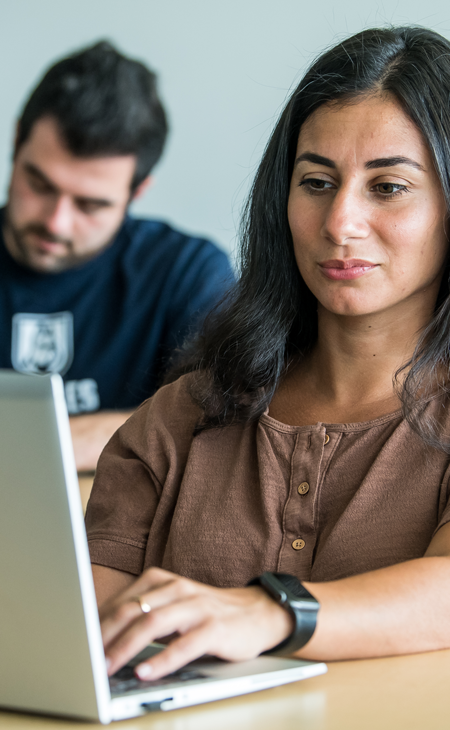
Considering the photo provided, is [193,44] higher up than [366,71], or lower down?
higher up

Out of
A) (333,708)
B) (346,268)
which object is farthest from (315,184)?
(333,708)

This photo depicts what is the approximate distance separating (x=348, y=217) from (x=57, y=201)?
1.74 m

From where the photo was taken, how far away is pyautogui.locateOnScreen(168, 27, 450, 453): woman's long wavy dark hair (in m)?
1.16

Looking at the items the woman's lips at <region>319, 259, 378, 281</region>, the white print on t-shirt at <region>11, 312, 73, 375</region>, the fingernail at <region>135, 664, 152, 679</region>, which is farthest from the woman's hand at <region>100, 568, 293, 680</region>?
the white print on t-shirt at <region>11, 312, 73, 375</region>

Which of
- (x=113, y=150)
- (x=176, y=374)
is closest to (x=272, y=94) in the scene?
(x=113, y=150)

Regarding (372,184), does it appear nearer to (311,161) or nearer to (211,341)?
(311,161)

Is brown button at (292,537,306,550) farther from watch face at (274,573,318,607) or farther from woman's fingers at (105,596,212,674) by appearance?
woman's fingers at (105,596,212,674)

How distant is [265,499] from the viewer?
112 centimetres

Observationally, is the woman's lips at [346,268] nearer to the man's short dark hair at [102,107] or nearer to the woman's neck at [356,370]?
the woman's neck at [356,370]

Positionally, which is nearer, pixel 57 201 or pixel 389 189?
pixel 389 189

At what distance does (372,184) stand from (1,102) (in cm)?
266

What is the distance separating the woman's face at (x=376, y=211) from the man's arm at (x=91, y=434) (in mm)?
1238

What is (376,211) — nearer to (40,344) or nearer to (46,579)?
(46,579)

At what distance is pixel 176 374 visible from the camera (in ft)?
4.90
